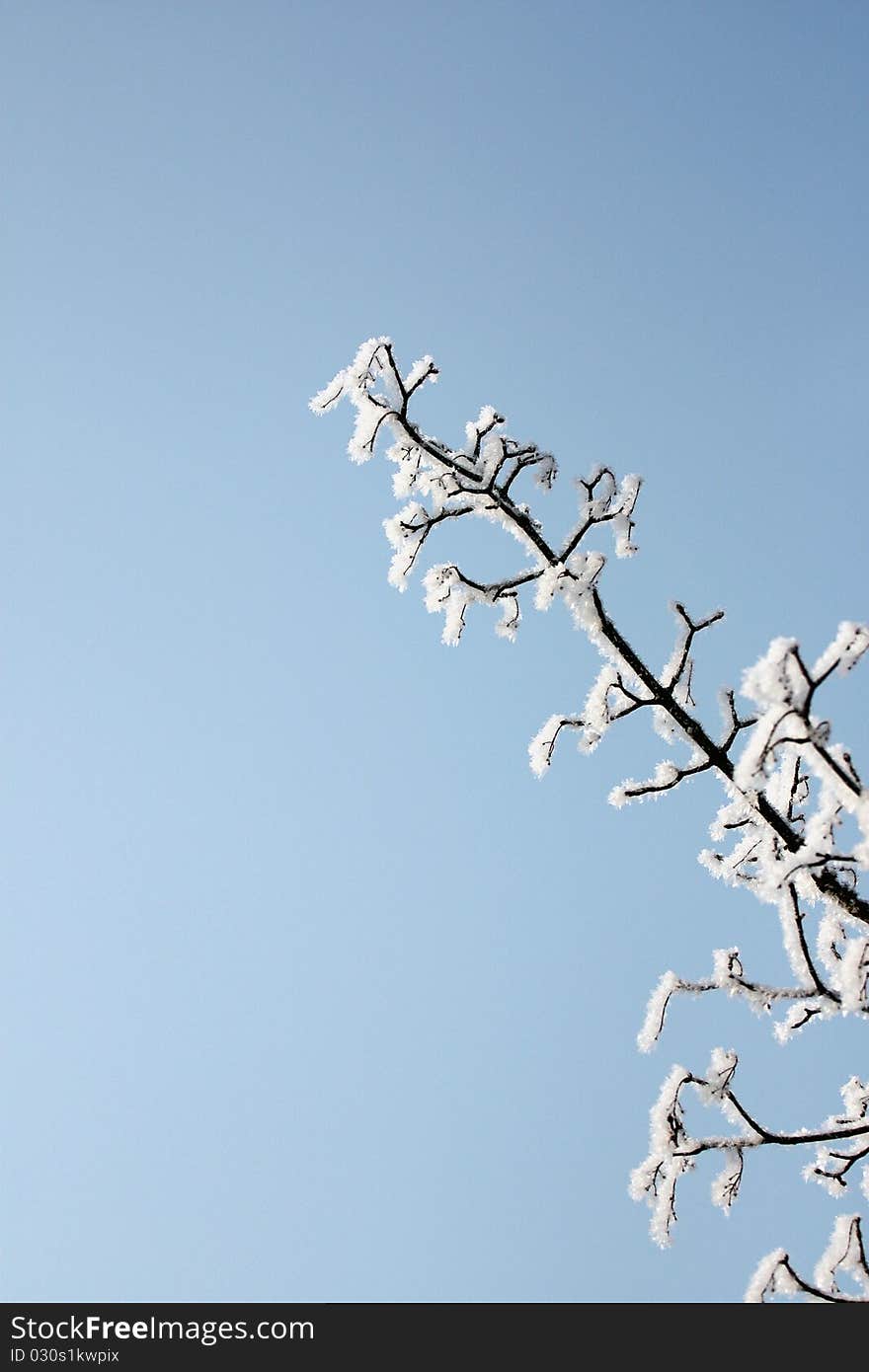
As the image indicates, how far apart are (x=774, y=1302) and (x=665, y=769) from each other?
206 cm

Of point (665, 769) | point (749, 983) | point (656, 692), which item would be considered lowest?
point (749, 983)

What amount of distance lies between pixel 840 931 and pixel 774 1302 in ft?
4.65

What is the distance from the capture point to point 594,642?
3.25 m

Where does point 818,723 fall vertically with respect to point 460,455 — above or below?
below

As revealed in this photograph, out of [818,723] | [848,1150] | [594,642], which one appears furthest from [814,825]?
[848,1150]
